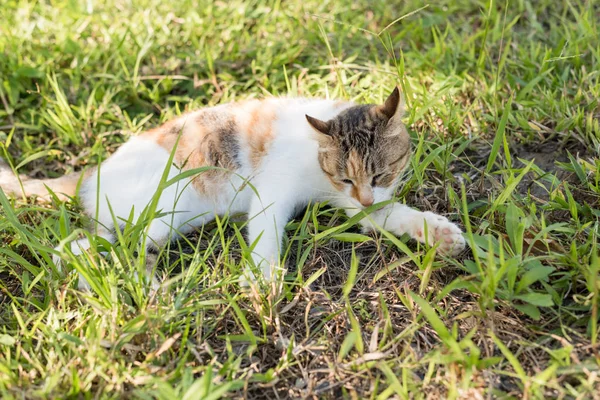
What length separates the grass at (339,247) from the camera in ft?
6.79

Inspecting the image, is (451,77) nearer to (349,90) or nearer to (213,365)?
(349,90)

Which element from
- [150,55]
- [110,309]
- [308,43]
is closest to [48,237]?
[110,309]

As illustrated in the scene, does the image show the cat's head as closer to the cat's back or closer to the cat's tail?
the cat's back

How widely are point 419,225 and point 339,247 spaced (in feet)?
1.35

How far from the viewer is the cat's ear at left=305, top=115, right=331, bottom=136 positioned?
2.67 m

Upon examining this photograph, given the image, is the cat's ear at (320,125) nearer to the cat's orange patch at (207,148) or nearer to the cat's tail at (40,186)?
the cat's orange patch at (207,148)

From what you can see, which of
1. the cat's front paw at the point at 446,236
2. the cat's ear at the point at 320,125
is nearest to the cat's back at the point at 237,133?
the cat's ear at the point at 320,125

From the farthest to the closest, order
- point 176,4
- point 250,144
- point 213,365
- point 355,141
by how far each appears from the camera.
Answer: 1. point 176,4
2. point 250,144
3. point 355,141
4. point 213,365

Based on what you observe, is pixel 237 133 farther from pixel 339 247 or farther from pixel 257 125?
pixel 339 247

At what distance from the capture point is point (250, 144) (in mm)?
3072

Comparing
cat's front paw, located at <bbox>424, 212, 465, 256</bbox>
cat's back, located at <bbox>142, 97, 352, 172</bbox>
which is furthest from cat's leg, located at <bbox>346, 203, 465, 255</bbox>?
cat's back, located at <bbox>142, 97, 352, 172</bbox>

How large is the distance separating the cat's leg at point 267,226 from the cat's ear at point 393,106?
25.6 inches

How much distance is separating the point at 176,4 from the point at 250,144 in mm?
2250

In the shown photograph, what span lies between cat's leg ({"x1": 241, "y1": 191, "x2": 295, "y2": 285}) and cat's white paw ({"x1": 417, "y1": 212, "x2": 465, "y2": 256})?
0.70 meters
